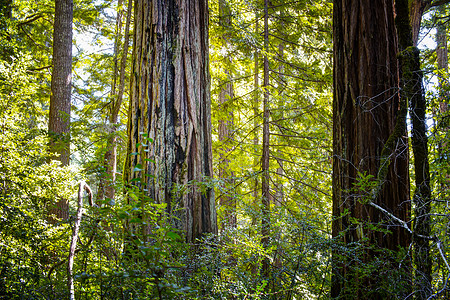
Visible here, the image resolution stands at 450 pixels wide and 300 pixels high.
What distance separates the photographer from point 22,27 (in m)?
9.43

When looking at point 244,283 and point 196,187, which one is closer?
point 244,283

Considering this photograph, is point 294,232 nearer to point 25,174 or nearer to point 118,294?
point 118,294

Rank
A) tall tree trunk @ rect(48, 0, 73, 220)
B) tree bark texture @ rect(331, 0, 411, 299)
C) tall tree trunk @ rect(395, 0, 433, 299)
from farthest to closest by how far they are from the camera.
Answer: tall tree trunk @ rect(48, 0, 73, 220)
tree bark texture @ rect(331, 0, 411, 299)
tall tree trunk @ rect(395, 0, 433, 299)

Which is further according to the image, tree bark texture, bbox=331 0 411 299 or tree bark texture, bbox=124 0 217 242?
tree bark texture, bbox=331 0 411 299

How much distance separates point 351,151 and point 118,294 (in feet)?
9.61

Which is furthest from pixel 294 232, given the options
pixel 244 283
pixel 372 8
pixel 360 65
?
pixel 372 8

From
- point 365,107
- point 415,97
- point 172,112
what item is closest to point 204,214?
point 172,112

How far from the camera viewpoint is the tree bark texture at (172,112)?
3320 millimetres

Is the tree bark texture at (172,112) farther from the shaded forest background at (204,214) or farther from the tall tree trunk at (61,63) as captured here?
the tall tree trunk at (61,63)

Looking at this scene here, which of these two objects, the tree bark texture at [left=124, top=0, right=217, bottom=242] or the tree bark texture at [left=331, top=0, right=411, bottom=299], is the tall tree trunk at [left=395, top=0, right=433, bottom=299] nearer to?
the tree bark texture at [left=331, top=0, right=411, bottom=299]

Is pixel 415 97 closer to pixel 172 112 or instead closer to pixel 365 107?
pixel 365 107

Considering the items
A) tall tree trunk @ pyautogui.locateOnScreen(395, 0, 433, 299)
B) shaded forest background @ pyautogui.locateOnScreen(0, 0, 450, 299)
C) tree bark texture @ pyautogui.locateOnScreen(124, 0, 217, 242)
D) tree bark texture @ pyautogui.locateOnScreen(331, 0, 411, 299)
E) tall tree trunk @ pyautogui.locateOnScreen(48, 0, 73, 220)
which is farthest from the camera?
tall tree trunk @ pyautogui.locateOnScreen(48, 0, 73, 220)

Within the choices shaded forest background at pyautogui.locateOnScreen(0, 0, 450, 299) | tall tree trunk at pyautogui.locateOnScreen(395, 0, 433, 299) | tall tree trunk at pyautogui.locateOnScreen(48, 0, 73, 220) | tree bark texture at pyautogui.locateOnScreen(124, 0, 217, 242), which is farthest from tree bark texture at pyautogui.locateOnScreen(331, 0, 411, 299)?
tall tree trunk at pyautogui.locateOnScreen(48, 0, 73, 220)

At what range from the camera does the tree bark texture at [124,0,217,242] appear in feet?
10.9
